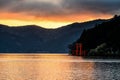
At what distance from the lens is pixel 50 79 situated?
86.6 metres

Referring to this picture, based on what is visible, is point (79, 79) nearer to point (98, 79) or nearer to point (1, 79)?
point (98, 79)

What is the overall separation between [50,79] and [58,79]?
5.43 ft

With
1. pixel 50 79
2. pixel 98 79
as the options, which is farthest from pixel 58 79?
pixel 98 79

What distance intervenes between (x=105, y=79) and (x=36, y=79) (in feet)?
42.3

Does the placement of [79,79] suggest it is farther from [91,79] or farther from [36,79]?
[36,79]

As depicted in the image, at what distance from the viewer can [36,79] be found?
86312mm

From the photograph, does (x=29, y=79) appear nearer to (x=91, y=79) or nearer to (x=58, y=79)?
(x=58, y=79)

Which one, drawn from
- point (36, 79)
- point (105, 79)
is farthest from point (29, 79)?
point (105, 79)

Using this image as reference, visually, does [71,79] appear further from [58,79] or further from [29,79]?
[29,79]

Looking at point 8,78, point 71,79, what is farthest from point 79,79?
point 8,78

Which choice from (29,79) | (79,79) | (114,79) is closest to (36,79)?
(29,79)

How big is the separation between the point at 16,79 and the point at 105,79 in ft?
54.4

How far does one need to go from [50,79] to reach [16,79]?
20.9 feet

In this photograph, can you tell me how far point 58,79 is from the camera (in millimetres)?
85875
